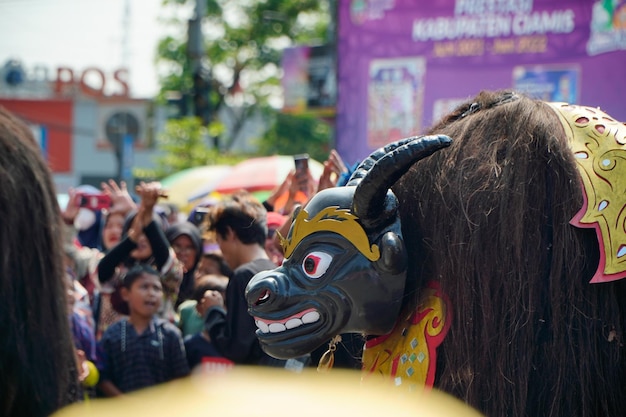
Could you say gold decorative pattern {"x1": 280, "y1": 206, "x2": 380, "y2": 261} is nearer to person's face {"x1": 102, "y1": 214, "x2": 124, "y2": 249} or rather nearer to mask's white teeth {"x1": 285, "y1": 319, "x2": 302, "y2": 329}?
mask's white teeth {"x1": 285, "y1": 319, "x2": 302, "y2": 329}

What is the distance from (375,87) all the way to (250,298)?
11.1 m

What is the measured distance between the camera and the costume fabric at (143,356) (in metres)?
5.34

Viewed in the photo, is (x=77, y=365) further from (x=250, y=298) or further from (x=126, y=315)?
(x=250, y=298)

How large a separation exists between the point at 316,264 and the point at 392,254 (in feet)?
0.77

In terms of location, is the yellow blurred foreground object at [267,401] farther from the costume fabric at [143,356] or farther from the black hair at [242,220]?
the costume fabric at [143,356]

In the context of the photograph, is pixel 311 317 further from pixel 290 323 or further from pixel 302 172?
pixel 302 172

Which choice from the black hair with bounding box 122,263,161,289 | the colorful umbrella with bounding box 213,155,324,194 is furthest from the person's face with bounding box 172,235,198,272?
the colorful umbrella with bounding box 213,155,324,194

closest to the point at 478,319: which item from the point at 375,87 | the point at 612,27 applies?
the point at 612,27

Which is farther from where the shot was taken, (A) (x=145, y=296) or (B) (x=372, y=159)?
(A) (x=145, y=296)

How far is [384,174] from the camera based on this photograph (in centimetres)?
275

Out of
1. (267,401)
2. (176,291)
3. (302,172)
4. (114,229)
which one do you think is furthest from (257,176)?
(267,401)

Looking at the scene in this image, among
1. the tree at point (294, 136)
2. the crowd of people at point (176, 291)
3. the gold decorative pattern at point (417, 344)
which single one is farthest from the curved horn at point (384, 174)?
the tree at point (294, 136)

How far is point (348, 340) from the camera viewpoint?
131 inches

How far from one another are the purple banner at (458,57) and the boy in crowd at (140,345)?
21.4ft
